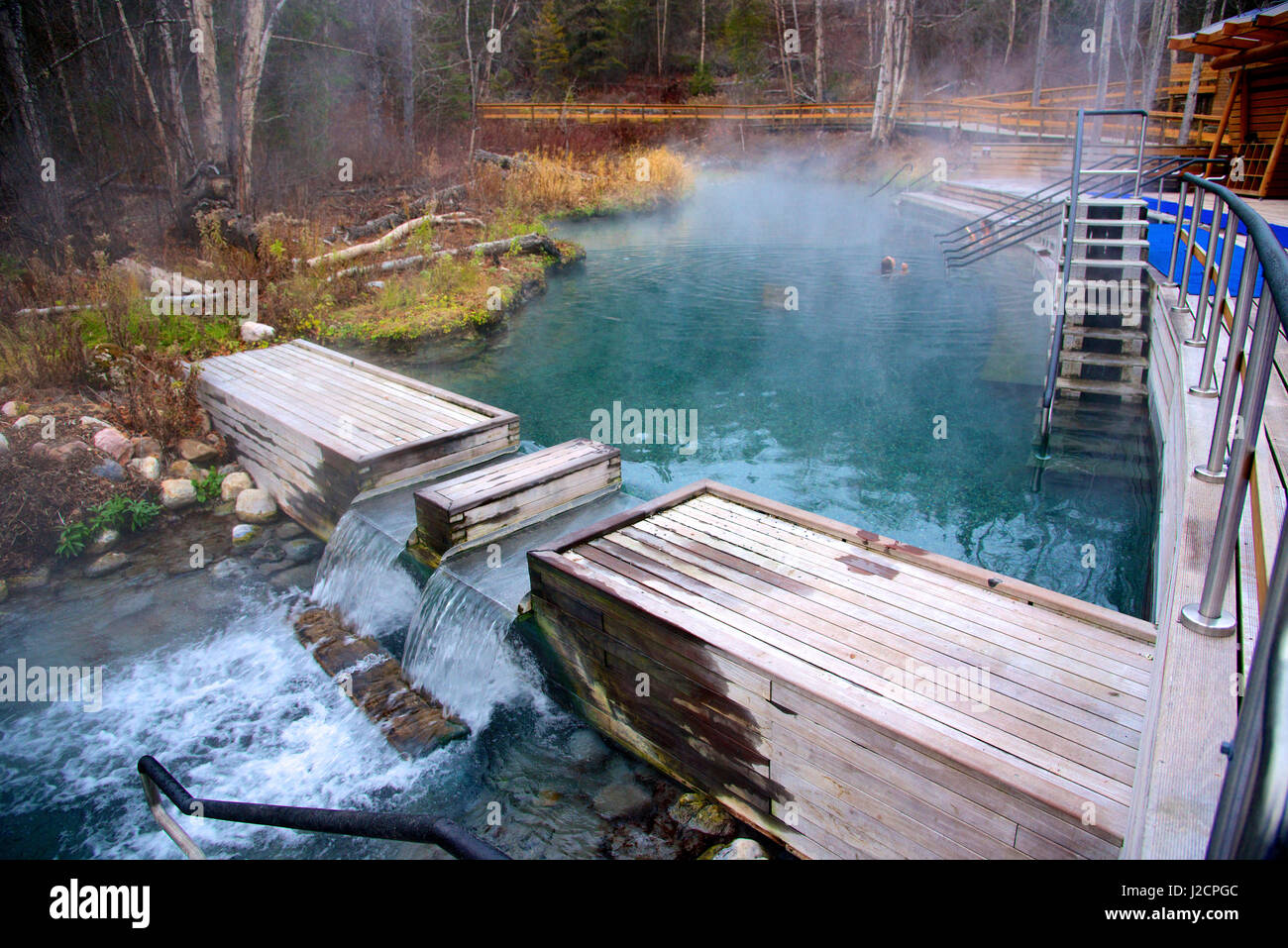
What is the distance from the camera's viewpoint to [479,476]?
5477mm

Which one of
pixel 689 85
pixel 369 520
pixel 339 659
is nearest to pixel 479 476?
pixel 369 520

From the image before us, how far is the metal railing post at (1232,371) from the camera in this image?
2.89 metres

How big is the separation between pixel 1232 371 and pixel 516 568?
12.5 feet

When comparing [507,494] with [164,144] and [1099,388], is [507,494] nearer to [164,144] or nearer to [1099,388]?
[1099,388]

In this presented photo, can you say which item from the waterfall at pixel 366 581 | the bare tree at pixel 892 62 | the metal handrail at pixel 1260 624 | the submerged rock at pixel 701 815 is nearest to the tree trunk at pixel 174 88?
the waterfall at pixel 366 581

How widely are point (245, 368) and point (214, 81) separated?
6900 mm

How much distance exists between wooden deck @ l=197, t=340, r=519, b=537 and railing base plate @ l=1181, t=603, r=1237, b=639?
500 centimetres

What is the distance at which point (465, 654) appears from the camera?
4.72 meters

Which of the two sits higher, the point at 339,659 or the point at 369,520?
the point at 369,520

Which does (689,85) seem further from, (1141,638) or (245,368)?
(1141,638)

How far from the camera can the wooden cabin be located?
1024 centimetres

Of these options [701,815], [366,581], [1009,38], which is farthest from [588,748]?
[1009,38]

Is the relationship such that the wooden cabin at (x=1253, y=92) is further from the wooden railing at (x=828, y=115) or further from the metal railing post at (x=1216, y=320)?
the wooden railing at (x=828, y=115)
